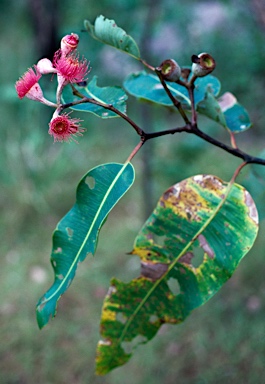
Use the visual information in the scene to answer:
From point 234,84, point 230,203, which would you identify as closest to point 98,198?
point 230,203

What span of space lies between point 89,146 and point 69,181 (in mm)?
377

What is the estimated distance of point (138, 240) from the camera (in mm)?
723

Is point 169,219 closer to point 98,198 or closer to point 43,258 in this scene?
point 98,198

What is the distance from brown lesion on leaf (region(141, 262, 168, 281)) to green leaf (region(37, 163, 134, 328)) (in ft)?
0.36

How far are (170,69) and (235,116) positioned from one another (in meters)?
0.29

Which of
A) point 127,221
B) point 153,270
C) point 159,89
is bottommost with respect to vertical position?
point 127,221

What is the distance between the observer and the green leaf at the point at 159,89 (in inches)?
32.9

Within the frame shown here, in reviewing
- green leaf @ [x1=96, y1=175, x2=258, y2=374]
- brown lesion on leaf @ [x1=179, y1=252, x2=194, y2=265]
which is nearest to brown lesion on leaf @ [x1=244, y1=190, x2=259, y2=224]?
green leaf @ [x1=96, y1=175, x2=258, y2=374]

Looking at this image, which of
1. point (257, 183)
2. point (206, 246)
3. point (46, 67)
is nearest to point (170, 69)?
point (46, 67)

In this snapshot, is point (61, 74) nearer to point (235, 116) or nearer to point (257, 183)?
point (235, 116)

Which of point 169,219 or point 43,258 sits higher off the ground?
point 169,219

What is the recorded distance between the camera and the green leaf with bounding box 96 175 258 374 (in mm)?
706

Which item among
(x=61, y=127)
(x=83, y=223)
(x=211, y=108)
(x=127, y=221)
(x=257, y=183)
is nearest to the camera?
(x=61, y=127)

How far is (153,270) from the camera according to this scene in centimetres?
72
